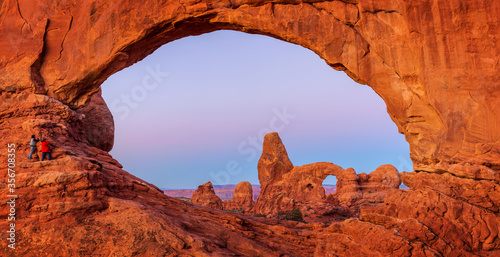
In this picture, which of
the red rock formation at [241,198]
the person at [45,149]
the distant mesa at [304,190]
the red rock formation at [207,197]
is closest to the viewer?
the person at [45,149]

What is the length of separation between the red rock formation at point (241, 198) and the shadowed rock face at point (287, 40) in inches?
1475

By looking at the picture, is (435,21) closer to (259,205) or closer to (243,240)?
(243,240)

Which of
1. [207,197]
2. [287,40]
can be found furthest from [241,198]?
[287,40]

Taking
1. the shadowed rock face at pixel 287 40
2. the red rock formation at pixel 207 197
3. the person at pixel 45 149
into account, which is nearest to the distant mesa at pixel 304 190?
the red rock formation at pixel 207 197

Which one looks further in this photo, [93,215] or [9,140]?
[9,140]

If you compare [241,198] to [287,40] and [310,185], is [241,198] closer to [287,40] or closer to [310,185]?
[310,185]

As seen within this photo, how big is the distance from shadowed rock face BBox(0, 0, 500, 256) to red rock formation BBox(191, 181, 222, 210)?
24303mm

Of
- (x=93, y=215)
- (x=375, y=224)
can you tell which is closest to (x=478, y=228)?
(x=375, y=224)

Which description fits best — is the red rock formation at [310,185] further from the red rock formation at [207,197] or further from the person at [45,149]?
the person at [45,149]

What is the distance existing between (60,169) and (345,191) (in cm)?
3858

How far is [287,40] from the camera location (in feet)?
49.6

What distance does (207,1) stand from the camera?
15328mm

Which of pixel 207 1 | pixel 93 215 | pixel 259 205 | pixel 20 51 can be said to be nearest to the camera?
pixel 93 215

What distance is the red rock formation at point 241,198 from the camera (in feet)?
176
